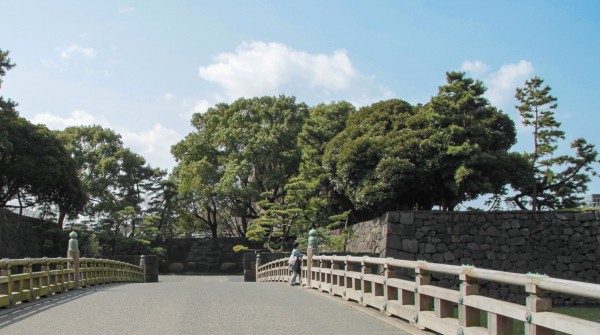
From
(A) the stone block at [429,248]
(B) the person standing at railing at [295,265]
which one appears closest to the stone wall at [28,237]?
(B) the person standing at railing at [295,265]

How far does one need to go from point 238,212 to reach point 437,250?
2052 cm

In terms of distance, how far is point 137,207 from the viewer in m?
48.2

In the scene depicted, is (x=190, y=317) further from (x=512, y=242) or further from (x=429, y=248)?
(x=512, y=242)

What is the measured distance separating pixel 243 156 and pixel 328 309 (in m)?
32.2

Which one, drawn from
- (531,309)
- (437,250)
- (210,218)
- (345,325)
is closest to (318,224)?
(437,250)

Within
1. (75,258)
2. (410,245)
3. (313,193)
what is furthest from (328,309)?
(313,193)

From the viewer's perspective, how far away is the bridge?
518 cm

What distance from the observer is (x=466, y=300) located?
21.4ft

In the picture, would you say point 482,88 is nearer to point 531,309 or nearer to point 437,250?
point 437,250

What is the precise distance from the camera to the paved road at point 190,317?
7.95 metres

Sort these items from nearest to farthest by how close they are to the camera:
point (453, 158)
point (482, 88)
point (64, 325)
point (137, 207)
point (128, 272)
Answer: point (64, 325) < point (453, 158) < point (128, 272) < point (482, 88) < point (137, 207)

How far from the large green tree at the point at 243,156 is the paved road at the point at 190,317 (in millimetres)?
27928

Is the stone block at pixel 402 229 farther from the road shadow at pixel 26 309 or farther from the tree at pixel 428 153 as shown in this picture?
the road shadow at pixel 26 309

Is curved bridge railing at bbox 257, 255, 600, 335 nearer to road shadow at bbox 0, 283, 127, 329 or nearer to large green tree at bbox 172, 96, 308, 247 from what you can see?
road shadow at bbox 0, 283, 127, 329
